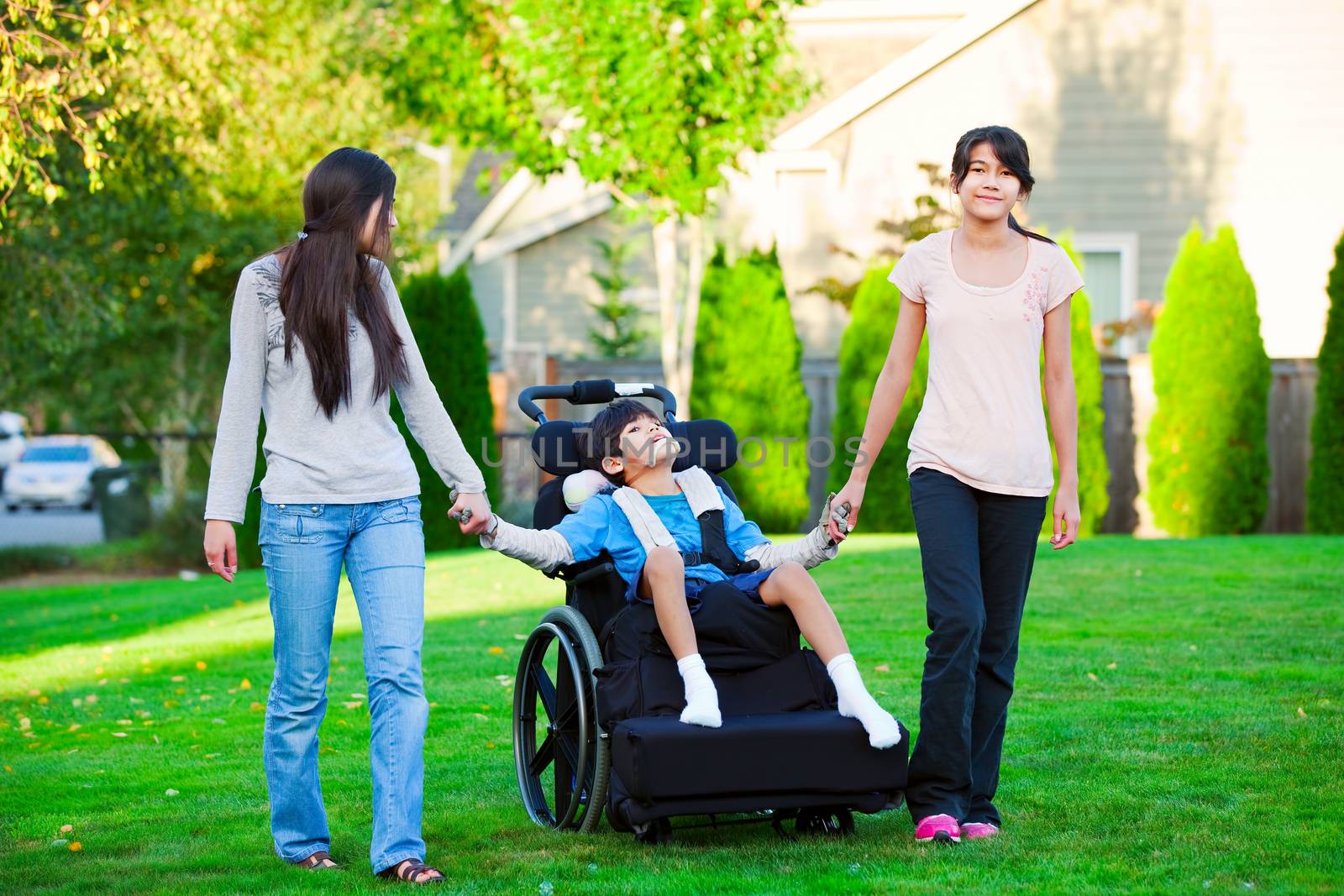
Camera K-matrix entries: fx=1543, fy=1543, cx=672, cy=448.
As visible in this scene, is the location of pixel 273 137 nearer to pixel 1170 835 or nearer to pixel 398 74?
pixel 398 74

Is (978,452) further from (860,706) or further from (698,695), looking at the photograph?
(698,695)

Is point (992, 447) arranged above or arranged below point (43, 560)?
above

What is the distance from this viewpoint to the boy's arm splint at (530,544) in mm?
4297

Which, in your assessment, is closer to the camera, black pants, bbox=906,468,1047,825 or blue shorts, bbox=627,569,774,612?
black pants, bbox=906,468,1047,825

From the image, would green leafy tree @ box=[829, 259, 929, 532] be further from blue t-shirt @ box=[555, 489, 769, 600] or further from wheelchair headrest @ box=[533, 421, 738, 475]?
blue t-shirt @ box=[555, 489, 769, 600]

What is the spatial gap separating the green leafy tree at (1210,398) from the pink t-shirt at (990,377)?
996 cm

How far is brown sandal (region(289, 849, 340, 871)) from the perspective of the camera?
419 cm

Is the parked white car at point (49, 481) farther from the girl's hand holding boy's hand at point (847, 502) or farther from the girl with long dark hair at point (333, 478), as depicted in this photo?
the girl's hand holding boy's hand at point (847, 502)

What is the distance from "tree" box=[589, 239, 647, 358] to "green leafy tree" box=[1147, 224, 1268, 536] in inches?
353

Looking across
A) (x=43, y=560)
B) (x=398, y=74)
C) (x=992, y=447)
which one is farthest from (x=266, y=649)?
(x=398, y=74)

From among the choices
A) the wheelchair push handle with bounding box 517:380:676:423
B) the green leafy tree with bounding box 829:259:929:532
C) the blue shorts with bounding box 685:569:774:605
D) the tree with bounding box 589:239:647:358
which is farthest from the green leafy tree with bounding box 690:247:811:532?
the blue shorts with bounding box 685:569:774:605

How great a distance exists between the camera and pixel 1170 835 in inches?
171

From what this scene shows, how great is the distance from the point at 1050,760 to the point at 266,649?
5103mm

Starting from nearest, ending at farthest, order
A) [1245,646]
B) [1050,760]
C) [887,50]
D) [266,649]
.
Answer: [1050,760] → [1245,646] → [266,649] → [887,50]
